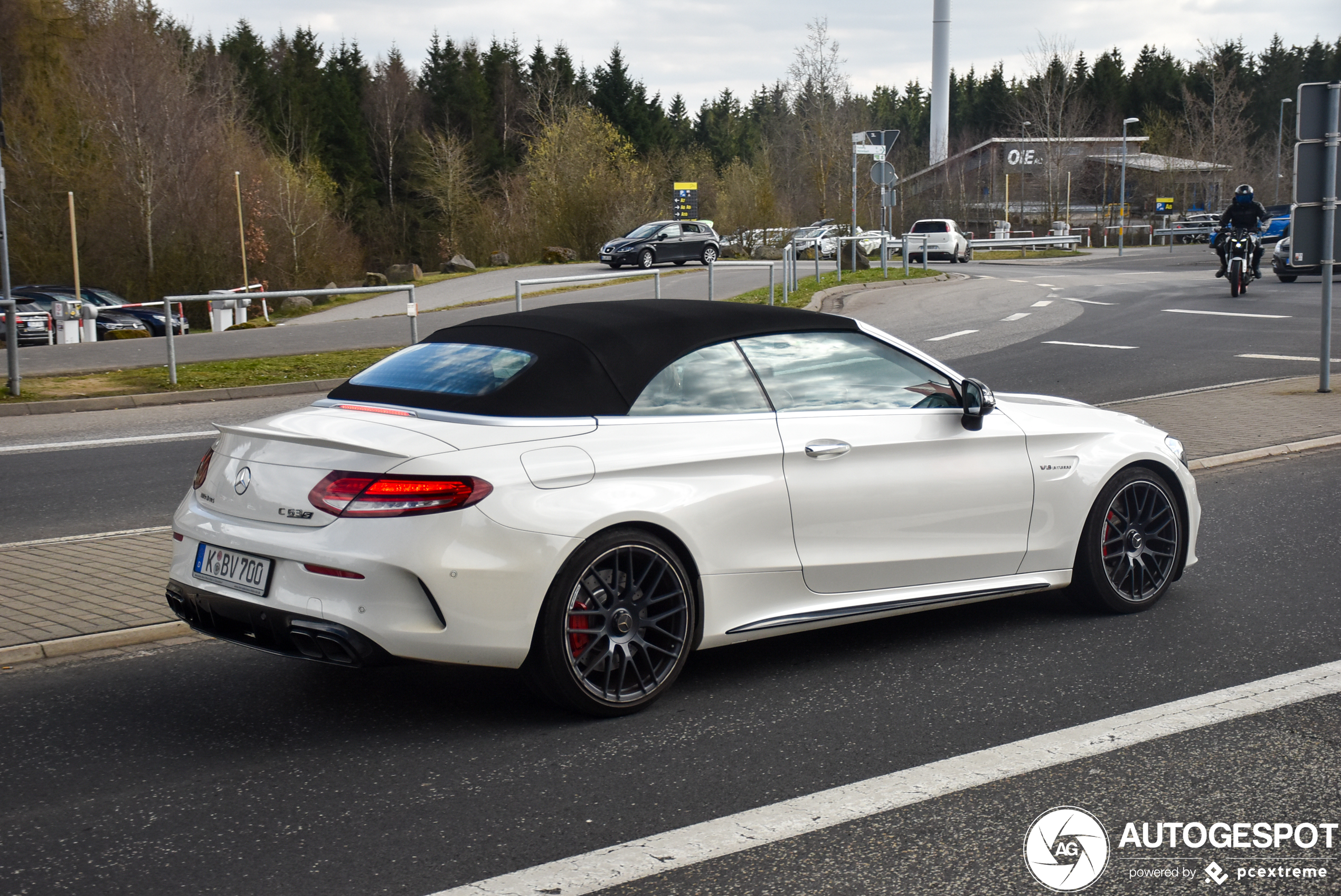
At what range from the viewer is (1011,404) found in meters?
5.80

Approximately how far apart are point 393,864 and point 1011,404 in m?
3.51

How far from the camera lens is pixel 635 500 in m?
4.50

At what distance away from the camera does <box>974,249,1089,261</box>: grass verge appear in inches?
2270

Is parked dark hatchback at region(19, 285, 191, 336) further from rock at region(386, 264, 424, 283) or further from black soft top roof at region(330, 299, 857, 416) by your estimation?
black soft top roof at region(330, 299, 857, 416)

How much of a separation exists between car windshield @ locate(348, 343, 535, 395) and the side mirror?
184 centimetres

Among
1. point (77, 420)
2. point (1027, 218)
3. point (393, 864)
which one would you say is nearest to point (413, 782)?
point (393, 864)

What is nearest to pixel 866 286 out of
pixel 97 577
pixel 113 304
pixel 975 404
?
pixel 113 304

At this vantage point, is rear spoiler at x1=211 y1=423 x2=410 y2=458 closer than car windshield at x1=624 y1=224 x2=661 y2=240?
Yes

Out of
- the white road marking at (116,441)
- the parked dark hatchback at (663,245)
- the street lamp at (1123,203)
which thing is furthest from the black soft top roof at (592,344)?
the street lamp at (1123,203)

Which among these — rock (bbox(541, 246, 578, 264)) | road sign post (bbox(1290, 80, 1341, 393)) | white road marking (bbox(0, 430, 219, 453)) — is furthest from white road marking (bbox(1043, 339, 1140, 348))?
rock (bbox(541, 246, 578, 264))

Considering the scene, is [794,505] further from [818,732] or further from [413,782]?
[413,782]

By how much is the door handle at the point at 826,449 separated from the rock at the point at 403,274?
45591 mm

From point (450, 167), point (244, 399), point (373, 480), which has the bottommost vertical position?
point (244, 399)

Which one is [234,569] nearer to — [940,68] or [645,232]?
[645,232]
